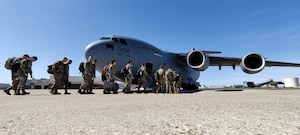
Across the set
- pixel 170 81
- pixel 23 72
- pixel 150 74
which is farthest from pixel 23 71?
pixel 150 74

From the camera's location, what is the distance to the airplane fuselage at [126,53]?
31.0 feet

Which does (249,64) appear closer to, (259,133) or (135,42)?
(135,42)

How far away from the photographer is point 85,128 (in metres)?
1.65

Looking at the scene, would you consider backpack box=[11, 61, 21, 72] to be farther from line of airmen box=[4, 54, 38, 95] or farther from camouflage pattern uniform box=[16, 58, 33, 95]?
camouflage pattern uniform box=[16, 58, 33, 95]

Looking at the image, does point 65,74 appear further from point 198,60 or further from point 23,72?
point 198,60

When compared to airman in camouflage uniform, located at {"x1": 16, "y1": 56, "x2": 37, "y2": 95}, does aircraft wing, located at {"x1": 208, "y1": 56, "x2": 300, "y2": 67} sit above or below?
above

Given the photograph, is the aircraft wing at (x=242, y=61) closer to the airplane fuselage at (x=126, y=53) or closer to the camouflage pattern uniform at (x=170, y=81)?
the airplane fuselage at (x=126, y=53)

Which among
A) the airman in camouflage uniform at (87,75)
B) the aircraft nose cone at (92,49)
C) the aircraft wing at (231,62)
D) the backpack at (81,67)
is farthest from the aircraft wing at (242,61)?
the backpack at (81,67)

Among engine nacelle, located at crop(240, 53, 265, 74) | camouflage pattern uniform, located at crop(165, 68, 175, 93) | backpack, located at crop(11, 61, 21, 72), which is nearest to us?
backpack, located at crop(11, 61, 21, 72)

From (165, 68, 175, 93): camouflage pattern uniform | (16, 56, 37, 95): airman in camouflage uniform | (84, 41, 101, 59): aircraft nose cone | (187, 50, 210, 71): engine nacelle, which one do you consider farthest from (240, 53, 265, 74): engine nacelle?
(16, 56, 37, 95): airman in camouflage uniform

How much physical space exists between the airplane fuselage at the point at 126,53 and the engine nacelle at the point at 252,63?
496 cm

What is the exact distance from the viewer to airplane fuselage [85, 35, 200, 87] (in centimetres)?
945

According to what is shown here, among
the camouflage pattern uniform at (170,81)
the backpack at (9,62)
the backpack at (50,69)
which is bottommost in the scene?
the camouflage pattern uniform at (170,81)

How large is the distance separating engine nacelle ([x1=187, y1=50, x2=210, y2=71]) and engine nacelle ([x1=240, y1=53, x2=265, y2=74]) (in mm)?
2170
